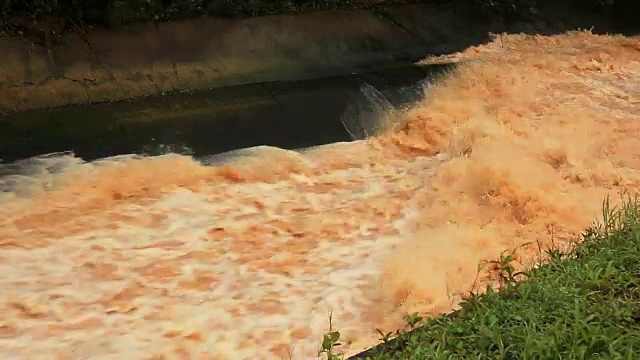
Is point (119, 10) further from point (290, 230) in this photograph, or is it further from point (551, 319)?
point (551, 319)

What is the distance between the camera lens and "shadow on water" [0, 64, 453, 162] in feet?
24.1

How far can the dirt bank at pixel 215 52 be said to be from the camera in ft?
26.7

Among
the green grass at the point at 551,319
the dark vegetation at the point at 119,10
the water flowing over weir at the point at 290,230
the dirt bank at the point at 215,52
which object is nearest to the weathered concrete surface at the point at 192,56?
the dirt bank at the point at 215,52

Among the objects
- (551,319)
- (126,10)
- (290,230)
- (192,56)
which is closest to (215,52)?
(192,56)

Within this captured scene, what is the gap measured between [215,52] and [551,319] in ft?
21.3

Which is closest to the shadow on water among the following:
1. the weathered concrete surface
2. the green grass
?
the weathered concrete surface

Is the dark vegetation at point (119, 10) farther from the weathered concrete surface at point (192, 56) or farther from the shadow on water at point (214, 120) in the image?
the shadow on water at point (214, 120)

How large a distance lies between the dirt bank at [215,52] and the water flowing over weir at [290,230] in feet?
4.58

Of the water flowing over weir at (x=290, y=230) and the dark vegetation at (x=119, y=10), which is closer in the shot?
the water flowing over weir at (x=290, y=230)

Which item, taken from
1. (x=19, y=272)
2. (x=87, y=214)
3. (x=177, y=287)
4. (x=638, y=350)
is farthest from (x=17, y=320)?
(x=638, y=350)

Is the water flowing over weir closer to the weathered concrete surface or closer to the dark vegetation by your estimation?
the weathered concrete surface

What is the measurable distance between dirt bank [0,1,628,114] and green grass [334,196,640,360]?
553 centimetres

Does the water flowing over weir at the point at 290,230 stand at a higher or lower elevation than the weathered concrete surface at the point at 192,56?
lower

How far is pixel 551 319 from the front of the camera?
4.06 metres
